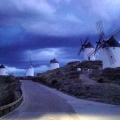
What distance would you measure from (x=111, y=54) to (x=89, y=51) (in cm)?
2763

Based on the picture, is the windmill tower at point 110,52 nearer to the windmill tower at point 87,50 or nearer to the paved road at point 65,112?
the windmill tower at point 87,50

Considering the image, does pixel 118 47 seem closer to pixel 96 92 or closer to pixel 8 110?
pixel 96 92

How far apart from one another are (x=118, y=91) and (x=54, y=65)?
310 ft

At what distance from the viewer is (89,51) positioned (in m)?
113

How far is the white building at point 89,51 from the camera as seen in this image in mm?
110875

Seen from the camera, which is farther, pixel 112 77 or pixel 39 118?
pixel 112 77

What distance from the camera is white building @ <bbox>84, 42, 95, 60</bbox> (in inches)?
4365

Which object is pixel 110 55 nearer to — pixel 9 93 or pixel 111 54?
pixel 111 54

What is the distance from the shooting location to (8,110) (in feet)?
81.6

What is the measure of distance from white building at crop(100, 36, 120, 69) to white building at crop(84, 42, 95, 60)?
23584 millimetres

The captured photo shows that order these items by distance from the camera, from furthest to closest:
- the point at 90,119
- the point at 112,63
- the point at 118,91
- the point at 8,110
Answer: the point at 112,63 < the point at 118,91 < the point at 8,110 < the point at 90,119

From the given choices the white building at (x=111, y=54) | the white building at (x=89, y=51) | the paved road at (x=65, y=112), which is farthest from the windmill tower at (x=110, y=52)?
the paved road at (x=65, y=112)

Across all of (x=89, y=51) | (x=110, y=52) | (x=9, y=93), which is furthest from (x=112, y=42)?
(x=9, y=93)

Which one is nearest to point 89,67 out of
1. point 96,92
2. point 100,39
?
point 100,39
